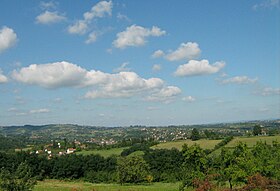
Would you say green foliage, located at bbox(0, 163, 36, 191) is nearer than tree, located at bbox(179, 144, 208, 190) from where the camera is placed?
Yes

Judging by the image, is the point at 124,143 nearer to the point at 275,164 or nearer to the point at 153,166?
the point at 153,166

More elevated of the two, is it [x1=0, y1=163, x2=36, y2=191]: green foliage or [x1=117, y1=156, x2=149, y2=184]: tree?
[x1=0, y1=163, x2=36, y2=191]: green foliage

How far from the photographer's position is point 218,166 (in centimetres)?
4772

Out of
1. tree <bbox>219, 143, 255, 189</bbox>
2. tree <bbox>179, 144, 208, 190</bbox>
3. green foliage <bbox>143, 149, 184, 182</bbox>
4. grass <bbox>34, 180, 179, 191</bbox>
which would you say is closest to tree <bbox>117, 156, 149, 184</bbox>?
green foliage <bbox>143, 149, 184, 182</bbox>

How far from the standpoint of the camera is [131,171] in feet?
231

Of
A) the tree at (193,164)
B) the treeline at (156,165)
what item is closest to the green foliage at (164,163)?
the treeline at (156,165)

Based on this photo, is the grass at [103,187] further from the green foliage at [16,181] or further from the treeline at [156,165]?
the green foliage at [16,181]

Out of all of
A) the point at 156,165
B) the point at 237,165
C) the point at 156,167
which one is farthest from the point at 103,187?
the point at 156,167

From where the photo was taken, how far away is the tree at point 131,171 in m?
70.4

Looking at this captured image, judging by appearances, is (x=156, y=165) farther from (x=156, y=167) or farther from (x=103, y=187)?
(x=103, y=187)

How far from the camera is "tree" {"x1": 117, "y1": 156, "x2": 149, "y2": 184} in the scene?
7044cm

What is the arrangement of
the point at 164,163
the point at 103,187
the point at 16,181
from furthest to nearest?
the point at 164,163 → the point at 103,187 → the point at 16,181

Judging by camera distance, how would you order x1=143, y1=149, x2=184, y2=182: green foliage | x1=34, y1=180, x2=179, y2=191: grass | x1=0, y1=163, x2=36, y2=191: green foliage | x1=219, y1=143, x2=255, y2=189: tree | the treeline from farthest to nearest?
x1=143, y1=149, x2=184, y2=182: green foliage, x1=34, y1=180, x2=179, y2=191: grass, the treeline, x1=219, y1=143, x2=255, y2=189: tree, x1=0, y1=163, x2=36, y2=191: green foliage

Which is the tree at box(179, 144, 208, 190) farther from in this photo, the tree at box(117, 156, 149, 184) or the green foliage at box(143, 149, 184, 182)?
the green foliage at box(143, 149, 184, 182)
